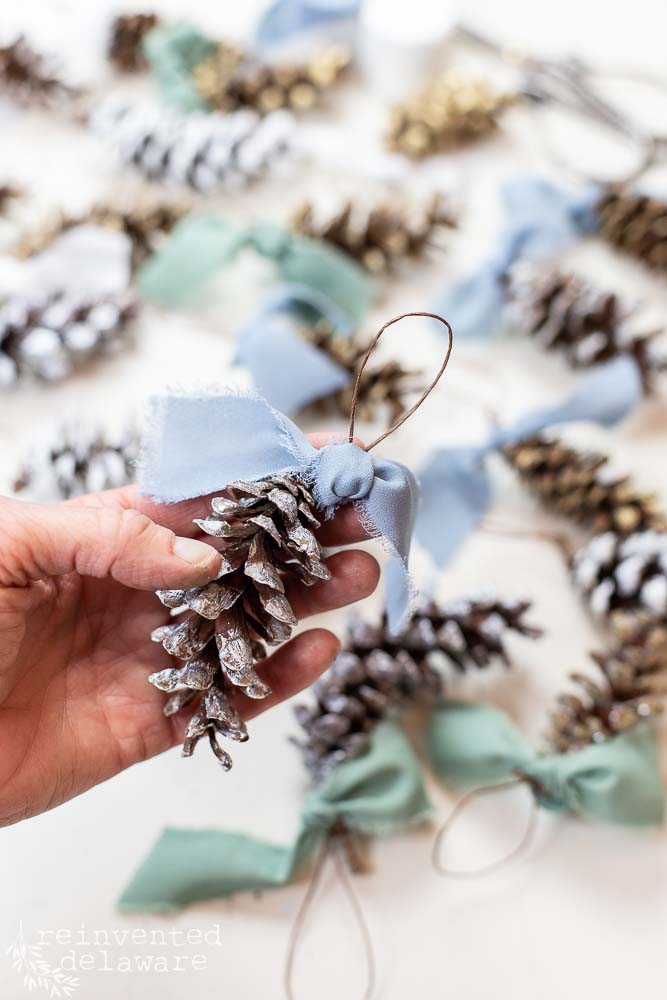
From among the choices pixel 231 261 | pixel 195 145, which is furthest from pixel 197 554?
pixel 195 145

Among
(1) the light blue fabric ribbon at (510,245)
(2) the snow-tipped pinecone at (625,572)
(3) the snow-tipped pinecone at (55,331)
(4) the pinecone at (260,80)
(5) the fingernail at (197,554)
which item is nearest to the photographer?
(5) the fingernail at (197,554)

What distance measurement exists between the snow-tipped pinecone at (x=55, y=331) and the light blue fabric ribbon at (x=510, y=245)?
1.23 feet

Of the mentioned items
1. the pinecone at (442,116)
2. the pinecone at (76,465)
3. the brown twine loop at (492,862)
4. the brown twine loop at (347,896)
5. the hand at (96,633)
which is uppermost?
the pinecone at (442,116)

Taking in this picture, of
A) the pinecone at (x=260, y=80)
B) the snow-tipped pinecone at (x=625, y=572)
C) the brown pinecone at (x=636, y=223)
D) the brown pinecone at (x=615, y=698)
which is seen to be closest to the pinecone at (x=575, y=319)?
the brown pinecone at (x=636, y=223)

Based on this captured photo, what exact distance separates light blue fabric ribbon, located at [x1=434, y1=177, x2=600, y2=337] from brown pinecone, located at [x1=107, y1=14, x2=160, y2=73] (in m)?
0.60

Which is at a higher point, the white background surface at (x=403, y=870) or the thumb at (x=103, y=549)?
the thumb at (x=103, y=549)

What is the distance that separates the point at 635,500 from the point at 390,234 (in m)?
0.45

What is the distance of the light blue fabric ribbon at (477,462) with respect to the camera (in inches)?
34.0

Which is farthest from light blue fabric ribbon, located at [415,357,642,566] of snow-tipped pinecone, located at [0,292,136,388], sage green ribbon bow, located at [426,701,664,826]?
snow-tipped pinecone, located at [0,292,136,388]

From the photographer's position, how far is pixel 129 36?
1.30 metres

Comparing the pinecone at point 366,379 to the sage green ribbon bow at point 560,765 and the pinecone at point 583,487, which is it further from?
the sage green ribbon bow at point 560,765

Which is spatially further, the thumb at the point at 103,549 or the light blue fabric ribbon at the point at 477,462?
the light blue fabric ribbon at the point at 477,462

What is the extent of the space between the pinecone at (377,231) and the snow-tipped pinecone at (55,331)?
25 cm

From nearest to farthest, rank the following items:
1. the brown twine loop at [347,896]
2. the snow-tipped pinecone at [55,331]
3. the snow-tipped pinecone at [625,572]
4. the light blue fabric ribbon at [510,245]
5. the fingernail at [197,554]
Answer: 1. the fingernail at [197,554]
2. the brown twine loop at [347,896]
3. the snow-tipped pinecone at [625,572]
4. the snow-tipped pinecone at [55,331]
5. the light blue fabric ribbon at [510,245]
